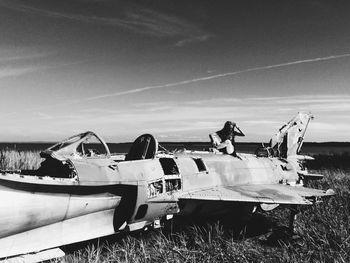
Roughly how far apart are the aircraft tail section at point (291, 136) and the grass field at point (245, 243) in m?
3.32

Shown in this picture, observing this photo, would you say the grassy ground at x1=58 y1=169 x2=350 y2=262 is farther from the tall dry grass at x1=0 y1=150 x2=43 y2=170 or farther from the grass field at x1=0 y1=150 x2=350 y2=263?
the tall dry grass at x1=0 y1=150 x2=43 y2=170

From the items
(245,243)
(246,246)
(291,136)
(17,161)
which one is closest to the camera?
(246,246)

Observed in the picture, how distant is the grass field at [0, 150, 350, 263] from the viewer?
18.3 ft

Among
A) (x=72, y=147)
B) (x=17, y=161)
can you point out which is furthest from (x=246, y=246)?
(x=17, y=161)

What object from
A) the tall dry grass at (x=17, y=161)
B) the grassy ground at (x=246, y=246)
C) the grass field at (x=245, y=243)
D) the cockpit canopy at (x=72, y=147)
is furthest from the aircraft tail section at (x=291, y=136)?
the tall dry grass at (x=17, y=161)

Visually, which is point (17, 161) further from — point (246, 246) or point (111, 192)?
point (246, 246)

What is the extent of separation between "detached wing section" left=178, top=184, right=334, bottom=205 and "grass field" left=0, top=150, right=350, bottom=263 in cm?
53

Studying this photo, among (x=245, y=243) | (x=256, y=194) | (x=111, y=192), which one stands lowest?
(x=245, y=243)

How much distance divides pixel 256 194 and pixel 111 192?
3.77 metres

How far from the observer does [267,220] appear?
9273 mm

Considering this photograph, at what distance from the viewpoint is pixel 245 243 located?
21.3 feet

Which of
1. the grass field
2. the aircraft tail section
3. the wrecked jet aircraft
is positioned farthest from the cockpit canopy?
the aircraft tail section

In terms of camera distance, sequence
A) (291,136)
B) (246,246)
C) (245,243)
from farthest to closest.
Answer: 1. (291,136)
2. (245,243)
3. (246,246)

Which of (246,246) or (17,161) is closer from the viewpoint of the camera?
(246,246)
